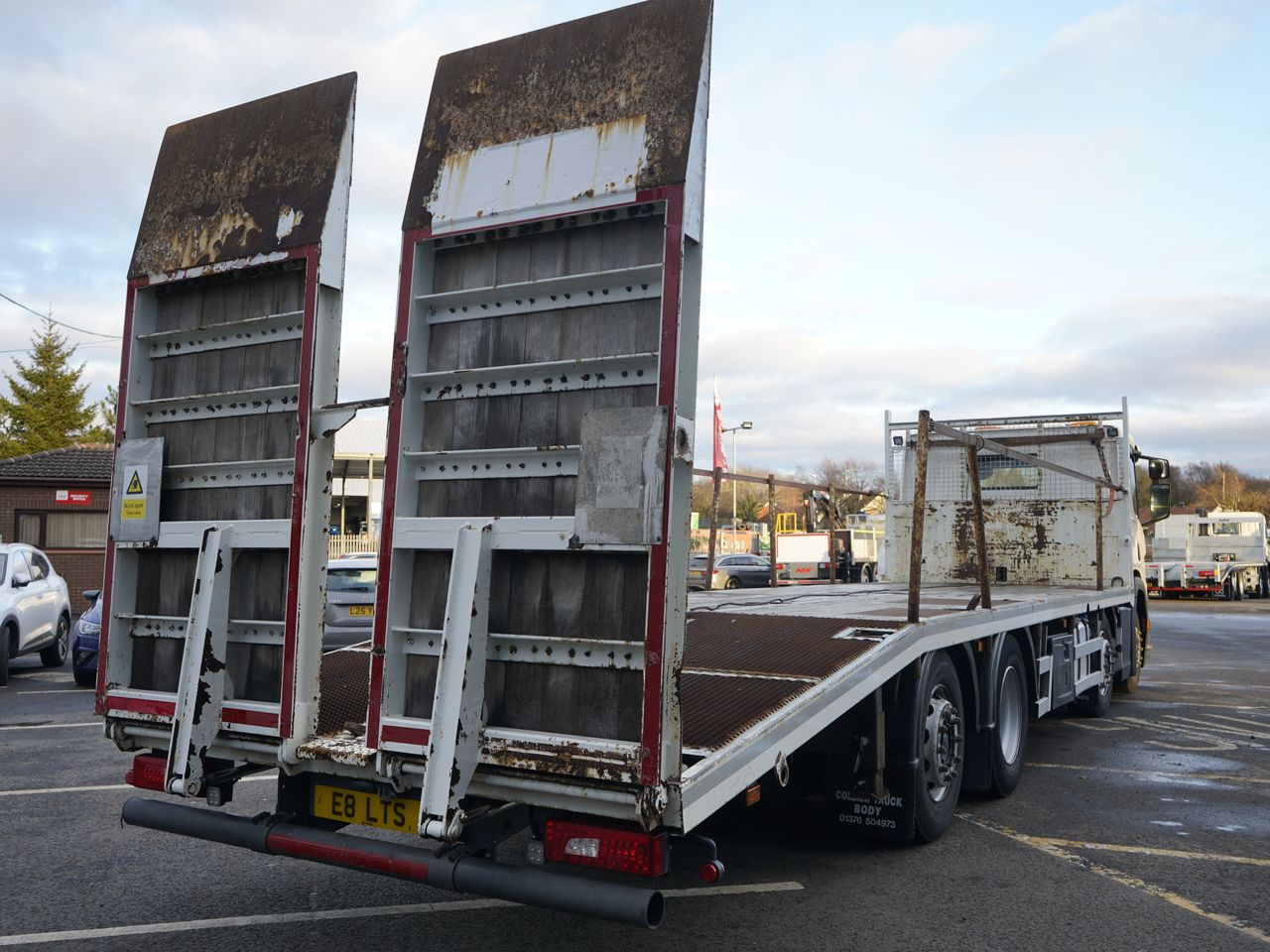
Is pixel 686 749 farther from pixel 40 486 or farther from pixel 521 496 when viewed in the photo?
pixel 40 486

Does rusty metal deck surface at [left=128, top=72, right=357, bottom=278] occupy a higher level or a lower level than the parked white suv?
higher

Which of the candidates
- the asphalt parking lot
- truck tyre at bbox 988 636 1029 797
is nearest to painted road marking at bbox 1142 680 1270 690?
the asphalt parking lot

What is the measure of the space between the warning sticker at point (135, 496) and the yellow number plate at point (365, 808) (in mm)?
1457

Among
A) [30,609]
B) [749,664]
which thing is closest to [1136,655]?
[749,664]

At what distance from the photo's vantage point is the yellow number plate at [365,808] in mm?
3814

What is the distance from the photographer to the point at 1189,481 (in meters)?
115

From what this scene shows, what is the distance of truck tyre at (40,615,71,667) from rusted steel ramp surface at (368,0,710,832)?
508 inches

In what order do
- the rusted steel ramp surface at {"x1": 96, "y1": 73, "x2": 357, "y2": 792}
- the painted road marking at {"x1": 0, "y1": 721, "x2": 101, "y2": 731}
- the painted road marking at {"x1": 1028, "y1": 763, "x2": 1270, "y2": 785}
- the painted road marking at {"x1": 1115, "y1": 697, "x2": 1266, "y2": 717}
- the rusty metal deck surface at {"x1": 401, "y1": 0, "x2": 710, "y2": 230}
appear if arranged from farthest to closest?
the painted road marking at {"x1": 1115, "y1": 697, "x2": 1266, "y2": 717}, the painted road marking at {"x1": 0, "y1": 721, "x2": 101, "y2": 731}, the painted road marking at {"x1": 1028, "y1": 763, "x2": 1270, "y2": 785}, the rusted steel ramp surface at {"x1": 96, "y1": 73, "x2": 357, "y2": 792}, the rusty metal deck surface at {"x1": 401, "y1": 0, "x2": 710, "y2": 230}

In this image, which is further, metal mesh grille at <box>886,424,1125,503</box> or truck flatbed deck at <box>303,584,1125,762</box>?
metal mesh grille at <box>886,424,1125,503</box>

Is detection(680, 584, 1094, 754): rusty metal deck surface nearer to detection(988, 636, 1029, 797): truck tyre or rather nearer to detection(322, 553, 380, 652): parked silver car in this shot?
detection(988, 636, 1029, 797): truck tyre

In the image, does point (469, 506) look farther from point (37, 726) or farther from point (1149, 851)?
point (37, 726)


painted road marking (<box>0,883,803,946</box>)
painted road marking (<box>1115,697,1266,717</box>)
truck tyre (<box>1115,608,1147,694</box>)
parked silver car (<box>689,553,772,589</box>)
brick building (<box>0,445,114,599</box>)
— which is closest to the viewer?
painted road marking (<box>0,883,803,946</box>)

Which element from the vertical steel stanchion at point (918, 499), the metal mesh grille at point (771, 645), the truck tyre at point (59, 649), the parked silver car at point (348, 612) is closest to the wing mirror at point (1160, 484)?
the metal mesh grille at point (771, 645)

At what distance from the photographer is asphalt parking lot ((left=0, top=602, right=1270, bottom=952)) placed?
445cm
